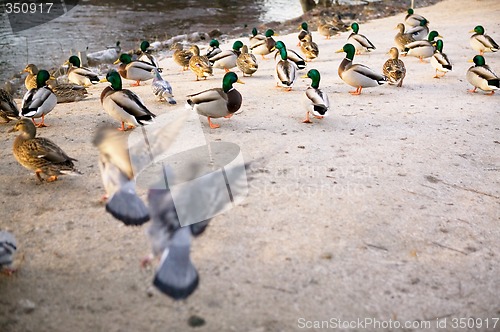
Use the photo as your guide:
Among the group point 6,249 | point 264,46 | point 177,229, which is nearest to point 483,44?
point 264,46

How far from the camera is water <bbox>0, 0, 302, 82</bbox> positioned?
12.8 metres

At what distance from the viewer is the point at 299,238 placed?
10.9ft

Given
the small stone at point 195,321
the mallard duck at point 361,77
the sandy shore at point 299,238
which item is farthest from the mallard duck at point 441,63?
the small stone at point 195,321

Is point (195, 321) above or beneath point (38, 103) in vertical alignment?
above

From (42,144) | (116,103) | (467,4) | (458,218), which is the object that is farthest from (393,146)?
(467,4)

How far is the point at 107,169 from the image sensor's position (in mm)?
2980

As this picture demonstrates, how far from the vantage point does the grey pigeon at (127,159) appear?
263cm

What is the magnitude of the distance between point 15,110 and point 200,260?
4.02 metres

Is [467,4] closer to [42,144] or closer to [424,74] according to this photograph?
[424,74]

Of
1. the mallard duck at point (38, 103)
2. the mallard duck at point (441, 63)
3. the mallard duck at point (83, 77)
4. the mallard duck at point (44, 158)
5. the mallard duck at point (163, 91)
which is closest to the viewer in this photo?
the mallard duck at point (44, 158)

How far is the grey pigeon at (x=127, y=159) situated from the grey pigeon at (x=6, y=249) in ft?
2.01

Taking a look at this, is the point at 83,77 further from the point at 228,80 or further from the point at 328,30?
the point at 328,30

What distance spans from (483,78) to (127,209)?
616 centimetres

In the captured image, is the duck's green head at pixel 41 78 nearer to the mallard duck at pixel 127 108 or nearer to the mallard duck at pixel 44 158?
the mallard duck at pixel 127 108
